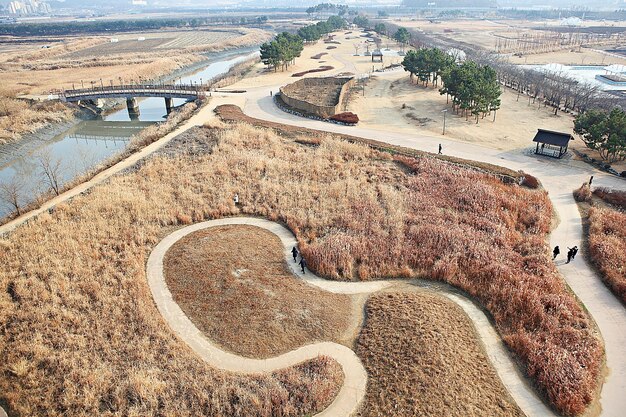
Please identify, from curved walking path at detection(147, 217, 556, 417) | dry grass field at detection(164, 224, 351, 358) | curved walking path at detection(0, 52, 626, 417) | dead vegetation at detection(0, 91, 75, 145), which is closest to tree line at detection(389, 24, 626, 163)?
curved walking path at detection(0, 52, 626, 417)

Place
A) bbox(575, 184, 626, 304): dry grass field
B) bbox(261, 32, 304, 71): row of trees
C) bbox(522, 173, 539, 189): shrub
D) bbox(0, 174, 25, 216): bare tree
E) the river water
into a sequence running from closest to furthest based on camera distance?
bbox(575, 184, 626, 304): dry grass field
bbox(0, 174, 25, 216): bare tree
bbox(522, 173, 539, 189): shrub
the river water
bbox(261, 32, 304, 71): row of trees

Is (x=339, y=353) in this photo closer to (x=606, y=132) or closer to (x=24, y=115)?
(x=606, y=132)

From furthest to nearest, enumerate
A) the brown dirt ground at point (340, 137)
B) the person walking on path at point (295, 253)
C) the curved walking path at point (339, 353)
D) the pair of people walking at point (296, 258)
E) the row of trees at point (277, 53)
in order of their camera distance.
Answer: the row of trees at point (277, 53) → the brown dirt ground at point (340, 137) → the person walking on path at point (295, 253) → the pair of people walking at point (296, 258) → the curved walking path at point (339, 353)

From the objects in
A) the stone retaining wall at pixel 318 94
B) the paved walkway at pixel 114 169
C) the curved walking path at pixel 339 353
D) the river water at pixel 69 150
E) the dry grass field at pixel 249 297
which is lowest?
the river water at pixel 69 150

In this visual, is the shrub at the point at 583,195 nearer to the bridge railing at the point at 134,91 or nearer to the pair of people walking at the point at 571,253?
the pair of people walking at the point at 571,253

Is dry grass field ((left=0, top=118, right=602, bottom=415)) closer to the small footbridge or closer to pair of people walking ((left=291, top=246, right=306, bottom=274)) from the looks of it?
pair of people walking ((left=291, top=246, right=306, bottom=274))

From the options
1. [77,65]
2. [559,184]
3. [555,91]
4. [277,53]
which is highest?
[277,53]

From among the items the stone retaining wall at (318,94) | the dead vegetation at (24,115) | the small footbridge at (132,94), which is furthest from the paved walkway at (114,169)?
the dead vegetation at (24,115)

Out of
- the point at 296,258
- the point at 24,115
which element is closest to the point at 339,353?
the point at 296,258
